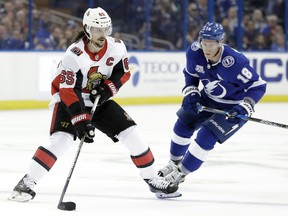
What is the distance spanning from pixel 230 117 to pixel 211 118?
118mm

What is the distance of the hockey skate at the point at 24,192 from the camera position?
4.90 meters

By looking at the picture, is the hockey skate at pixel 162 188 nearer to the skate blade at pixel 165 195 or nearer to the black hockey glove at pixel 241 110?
the skate blade at pixel 165 195

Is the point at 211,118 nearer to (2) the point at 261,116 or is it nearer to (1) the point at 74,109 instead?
(1) the point at 74,109

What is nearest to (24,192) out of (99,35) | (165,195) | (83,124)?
(83,124)

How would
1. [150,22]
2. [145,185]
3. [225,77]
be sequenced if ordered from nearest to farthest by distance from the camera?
[225,77], [145,185], [150,22]

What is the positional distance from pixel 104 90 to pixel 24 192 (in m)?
0.70

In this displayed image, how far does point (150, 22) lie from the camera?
13.2 m

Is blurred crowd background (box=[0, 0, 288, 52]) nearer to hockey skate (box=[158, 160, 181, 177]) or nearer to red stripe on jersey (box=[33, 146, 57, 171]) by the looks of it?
hockey skate (box=[158, 160, 181, 177])

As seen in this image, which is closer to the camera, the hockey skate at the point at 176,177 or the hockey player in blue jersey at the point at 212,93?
the hockey player in blue jersey at the point at 212,93

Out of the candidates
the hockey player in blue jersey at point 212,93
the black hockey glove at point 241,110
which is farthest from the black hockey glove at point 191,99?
the black hockey glove at point 241,110

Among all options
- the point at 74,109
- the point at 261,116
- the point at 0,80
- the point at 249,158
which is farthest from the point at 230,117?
the point at 0,80

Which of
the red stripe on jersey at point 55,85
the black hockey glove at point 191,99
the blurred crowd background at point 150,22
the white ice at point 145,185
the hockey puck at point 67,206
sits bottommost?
the blurred crowd background at point 150,22

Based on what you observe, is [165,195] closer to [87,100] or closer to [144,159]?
[144,159]

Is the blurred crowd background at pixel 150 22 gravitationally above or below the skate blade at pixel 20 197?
below
